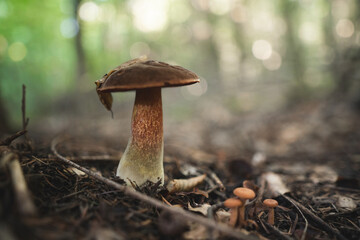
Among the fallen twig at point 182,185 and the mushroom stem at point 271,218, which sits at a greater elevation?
the fallen twig at point 182,185

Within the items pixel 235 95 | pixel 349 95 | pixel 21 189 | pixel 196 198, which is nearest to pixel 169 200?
pixel 196 198

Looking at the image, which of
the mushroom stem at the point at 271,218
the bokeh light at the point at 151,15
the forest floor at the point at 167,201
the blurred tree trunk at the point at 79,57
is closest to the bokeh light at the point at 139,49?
the bokeh light at the point at 151,15

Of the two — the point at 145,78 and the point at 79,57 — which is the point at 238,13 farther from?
the point at 145,78

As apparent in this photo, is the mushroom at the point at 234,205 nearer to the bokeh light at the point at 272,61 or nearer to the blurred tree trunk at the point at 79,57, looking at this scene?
the blurred tree trunk at the point at 79,57

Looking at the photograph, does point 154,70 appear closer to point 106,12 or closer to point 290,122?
point 290,122

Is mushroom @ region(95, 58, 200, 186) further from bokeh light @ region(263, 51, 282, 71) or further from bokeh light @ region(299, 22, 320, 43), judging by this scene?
bokeh light @ region(263, 51, 282, 71)
